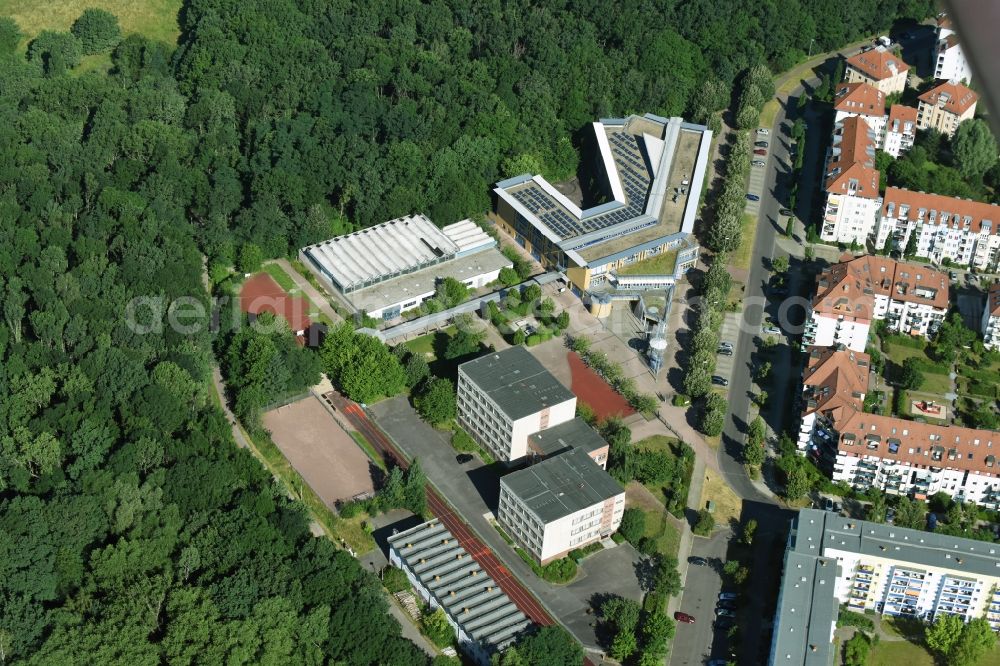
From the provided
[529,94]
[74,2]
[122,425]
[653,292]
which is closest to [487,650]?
[122,425]

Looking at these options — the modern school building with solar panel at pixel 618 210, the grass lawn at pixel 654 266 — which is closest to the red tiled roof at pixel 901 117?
the modern school building with solar panel at pixel 618 210

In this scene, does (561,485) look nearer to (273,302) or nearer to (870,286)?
(273,302)

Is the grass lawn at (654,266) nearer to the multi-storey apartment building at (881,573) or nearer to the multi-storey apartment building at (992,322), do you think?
the multi-storey apartment building at (992,322)

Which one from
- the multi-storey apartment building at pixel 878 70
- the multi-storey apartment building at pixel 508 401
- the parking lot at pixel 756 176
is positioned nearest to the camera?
the multi-storey apartment building at pixel 508 401

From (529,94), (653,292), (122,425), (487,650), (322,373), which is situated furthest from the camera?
(529,94)

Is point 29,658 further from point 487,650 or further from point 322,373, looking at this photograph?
point 322,373
